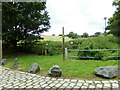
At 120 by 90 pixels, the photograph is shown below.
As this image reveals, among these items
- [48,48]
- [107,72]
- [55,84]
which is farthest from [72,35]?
[55,84]

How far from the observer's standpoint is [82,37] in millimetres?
11141

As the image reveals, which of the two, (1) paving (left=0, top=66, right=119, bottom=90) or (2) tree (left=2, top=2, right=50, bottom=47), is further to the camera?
(2) tree (left=2, top=2, right=50, bottom=47)

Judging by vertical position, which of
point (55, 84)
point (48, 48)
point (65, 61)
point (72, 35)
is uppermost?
point (72, 35)

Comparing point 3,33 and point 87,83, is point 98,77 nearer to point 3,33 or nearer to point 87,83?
point 87,83

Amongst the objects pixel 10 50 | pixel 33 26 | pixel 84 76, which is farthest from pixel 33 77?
pixel 10 50

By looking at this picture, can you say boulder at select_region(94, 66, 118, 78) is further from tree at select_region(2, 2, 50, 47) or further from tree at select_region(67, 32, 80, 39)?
tree at select_region(67, 32, 80, 39)

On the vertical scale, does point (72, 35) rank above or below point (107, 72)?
above

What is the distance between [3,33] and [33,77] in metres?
3.69

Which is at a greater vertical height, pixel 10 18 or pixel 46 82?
pixel 10 18

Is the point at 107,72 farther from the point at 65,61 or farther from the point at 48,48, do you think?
the point at 48,48

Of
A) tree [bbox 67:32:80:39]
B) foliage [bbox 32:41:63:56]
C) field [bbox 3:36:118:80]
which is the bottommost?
field [bbox 3:36:118:80]

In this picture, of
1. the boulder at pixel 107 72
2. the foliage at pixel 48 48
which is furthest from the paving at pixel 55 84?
the foliage at pixel 48 48

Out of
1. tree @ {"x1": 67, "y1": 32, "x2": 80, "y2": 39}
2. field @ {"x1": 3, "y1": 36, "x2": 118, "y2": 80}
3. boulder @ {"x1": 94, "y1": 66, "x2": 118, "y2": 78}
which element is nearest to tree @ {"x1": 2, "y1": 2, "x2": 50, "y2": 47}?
field @ {"x1": 3, "y1": 36, "x2": 118, "y2": 80}

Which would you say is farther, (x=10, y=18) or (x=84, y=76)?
(x=10, y=18)
